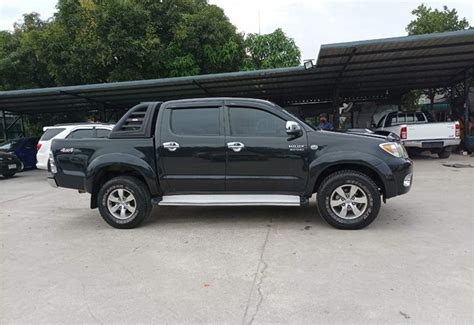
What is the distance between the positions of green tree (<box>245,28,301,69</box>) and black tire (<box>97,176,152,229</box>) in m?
15.8

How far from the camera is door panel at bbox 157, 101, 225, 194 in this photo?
221 inches

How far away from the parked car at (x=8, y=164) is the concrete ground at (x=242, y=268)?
26.5ft

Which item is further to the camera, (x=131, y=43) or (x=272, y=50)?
(x=272, y=50)

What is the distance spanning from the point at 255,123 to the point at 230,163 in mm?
698

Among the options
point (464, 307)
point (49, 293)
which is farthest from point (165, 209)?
point (464, 307)

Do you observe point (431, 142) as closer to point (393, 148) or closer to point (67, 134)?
point (393, 148)


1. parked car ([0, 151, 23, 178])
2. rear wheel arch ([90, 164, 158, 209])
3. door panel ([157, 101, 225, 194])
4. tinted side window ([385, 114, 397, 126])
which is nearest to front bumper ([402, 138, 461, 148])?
tinted side window ([385, 114, 397, 126])

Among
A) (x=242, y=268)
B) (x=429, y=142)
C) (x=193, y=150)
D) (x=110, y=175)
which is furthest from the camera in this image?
(x=429, y=142)

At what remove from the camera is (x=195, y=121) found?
227 inches

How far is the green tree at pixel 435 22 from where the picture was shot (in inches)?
890

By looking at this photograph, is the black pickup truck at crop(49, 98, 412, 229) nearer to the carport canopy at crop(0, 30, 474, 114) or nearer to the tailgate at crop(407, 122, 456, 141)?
the carport canopy at crop(0, 30, 474, 114)

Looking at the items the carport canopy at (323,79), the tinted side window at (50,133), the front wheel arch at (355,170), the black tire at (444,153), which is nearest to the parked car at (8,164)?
the tinted side window at (50,133)

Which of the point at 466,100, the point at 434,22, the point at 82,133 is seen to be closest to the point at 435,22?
the point at 434,22

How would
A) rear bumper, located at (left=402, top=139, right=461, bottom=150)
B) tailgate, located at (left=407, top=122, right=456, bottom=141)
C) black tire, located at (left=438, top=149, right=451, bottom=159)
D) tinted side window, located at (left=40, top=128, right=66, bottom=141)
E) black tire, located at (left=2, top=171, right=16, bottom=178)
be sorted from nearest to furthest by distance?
1. tinted side window, located at (left=40, top=128, right=66, bottom=141)
2. tailgate, located at (left=407, top=122, right=456, bottom=141)
3. rear bumper, located at (left=402, top=139, right=461, bottom=150)
4. black tire, located at (left=2, top=171, right=16, bottom=178)
5. black tire, located at (left=438, top=149, right=451, bottom=159)
